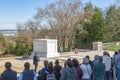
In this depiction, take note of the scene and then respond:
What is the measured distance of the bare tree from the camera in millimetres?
42906

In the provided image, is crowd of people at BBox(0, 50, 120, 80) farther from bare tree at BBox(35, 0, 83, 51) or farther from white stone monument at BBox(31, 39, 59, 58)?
bare tree at BBox(35, 0, 83, 51)

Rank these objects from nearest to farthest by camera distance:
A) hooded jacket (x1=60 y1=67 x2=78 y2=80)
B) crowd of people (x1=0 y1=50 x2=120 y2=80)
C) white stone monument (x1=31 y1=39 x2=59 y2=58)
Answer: crowd of people (x1=0 y1=50 x2=120 y2=80)
hooded jacket (x1=60 y1=67 x2=78 y2=80)
white stone monument (x1=31 y1=39 x2=59 y2=58)

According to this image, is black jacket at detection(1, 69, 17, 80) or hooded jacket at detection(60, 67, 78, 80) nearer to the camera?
black jacket at detection(1, 69, 17, 80)

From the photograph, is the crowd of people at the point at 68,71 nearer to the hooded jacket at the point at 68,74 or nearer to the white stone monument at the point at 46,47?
the hooded jacket at the point at 68,74

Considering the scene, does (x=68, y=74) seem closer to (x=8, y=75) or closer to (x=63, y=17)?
(x=8, y=75)

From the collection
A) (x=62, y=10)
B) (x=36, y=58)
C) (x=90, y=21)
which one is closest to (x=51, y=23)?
(x=62, y=10)

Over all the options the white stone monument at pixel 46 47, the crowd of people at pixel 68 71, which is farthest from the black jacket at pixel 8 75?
the white stone monument at pixel 46 47

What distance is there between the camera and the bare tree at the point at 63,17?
141ft

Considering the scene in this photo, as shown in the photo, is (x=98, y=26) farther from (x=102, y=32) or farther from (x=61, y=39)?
(x=61, y=39)

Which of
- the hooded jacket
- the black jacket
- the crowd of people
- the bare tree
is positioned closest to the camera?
the black jacket

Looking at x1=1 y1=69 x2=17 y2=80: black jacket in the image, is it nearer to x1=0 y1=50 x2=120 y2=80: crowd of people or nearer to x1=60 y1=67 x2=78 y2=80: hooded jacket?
x1=0 y1=50 x2=120 y2=80: crowd of people

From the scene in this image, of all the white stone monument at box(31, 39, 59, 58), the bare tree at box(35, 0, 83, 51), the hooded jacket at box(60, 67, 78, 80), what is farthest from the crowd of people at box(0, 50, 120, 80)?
the bare tree at box(35, 0, 83, 51)

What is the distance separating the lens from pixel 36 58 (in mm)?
18422

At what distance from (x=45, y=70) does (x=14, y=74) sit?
104cm
